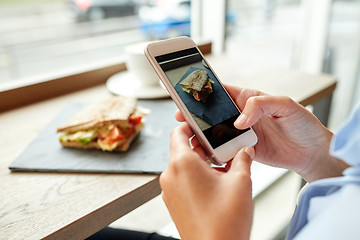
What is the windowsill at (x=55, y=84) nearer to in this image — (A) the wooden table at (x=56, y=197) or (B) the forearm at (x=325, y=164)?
(A) the wooden table at (x=56, y=197)

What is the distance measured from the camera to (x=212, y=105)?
0.56 meters

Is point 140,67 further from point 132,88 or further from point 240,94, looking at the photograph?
point 240,94

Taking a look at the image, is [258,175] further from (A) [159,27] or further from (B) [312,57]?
(A) [159,27]

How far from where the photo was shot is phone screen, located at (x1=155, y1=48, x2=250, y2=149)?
53 centimetres

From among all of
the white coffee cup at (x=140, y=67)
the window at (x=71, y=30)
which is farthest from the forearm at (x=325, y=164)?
the window at (x=71, y=30)

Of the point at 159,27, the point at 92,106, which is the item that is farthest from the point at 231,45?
the point at 92,106

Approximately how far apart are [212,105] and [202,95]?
1.0 inches

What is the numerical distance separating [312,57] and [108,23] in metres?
2.42

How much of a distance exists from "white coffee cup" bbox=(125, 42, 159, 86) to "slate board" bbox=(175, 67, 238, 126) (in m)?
0.38

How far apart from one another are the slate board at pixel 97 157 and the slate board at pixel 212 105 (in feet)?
0.44

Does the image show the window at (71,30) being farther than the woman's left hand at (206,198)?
Yes

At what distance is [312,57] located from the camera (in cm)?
197

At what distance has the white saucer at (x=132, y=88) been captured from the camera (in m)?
0.90

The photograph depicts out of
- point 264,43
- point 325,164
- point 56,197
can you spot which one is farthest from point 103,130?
point 264,43
